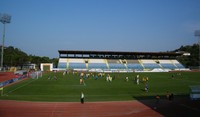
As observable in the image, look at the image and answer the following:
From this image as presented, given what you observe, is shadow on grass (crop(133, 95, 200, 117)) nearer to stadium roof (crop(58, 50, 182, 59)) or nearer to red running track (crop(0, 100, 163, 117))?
red running track (crop(0, 100, 163, 117))

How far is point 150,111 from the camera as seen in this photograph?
62.5 feet

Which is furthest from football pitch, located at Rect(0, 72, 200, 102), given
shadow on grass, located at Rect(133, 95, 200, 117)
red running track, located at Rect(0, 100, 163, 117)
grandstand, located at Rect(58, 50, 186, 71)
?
grandstand, located at Rect(58, 50, 186, 71)

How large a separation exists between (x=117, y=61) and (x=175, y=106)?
66398 millimetres

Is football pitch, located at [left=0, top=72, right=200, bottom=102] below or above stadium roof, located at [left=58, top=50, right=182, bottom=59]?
below

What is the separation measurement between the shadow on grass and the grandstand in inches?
2090

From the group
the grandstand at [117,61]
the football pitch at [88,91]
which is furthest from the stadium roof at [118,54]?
the football pitch at [88,91]

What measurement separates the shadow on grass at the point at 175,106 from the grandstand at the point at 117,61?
5308cm

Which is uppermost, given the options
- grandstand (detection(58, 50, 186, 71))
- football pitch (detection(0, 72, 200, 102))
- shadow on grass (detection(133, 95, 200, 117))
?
grandstand (detection(58, 50, 186, 71))

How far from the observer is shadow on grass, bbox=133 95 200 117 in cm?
→ 1835

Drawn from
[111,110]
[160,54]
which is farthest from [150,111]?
[160,54]

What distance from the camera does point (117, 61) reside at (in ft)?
286

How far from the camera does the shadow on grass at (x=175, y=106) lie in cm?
1835

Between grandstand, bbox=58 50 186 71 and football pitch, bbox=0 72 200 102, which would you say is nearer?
football pitch, bbox=0 72 200 102

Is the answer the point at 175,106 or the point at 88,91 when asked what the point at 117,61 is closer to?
the point at 88,91
